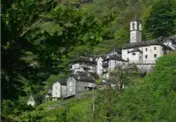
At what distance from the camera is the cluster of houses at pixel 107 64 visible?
85.3 metres

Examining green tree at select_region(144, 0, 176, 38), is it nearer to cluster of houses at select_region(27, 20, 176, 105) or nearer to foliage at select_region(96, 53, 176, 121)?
cluster of houses at select_region(27, 20, 176, 105)

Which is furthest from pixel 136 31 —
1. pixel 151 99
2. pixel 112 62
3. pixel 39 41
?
pixel 39 41

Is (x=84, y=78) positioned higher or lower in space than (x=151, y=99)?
higher

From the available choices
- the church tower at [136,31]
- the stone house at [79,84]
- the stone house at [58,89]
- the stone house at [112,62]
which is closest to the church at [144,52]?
the stone house at [112,62]

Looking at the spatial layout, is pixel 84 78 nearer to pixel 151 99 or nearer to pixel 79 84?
pixel 79 84

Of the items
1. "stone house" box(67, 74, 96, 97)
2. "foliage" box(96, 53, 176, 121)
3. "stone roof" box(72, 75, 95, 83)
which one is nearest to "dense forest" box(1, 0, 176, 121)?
"foliage" box(96, 53, 176, 121)

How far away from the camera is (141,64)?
85438mm

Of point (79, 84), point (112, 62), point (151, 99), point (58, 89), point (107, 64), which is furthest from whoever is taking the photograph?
point (107, 64)

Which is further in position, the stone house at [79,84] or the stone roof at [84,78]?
the stone roof at [84,78]

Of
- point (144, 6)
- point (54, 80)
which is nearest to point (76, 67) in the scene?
point (54, 80)

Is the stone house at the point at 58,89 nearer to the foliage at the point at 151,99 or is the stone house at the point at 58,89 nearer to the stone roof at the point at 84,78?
the stone roof at the point at 84,78

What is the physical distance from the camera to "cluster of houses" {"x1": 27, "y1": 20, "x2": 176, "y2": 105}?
280 feet

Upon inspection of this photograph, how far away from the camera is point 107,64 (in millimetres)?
90125

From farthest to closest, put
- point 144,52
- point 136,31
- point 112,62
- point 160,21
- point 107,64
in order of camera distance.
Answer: point 136,31
point 160,21
point 107,64
point 144,52
point 112,62
